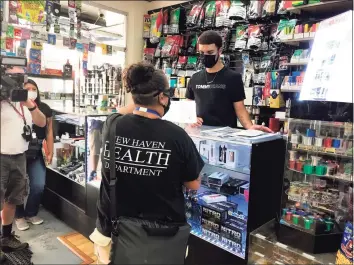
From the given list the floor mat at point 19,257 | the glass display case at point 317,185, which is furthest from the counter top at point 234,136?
the floor mat at point 19,257

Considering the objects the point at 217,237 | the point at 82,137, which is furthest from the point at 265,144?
the point at 82,137

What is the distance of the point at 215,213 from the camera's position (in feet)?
6.89

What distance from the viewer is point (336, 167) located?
1747mm

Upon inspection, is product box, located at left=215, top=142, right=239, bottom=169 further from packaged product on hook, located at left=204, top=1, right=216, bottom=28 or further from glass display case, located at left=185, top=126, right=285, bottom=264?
packaged product on hook, located at left=204, top=1, right=216, bottom=28

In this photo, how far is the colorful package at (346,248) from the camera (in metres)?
1.54

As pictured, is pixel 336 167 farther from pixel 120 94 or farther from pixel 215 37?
pixel 120 94

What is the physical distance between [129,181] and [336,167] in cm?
120

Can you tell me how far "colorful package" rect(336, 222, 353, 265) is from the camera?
154 centimetres

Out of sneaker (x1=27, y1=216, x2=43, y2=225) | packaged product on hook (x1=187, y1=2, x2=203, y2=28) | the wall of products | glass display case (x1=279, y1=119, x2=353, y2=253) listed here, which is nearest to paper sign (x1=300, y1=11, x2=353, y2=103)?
glass display case (x1=279, y1=119, x2=353, y2=253)

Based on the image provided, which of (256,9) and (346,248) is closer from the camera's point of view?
(346,248)

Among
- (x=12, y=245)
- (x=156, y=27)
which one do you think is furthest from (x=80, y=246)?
(x=156, y=27)

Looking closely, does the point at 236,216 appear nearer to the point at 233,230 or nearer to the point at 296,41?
the point at 233,230

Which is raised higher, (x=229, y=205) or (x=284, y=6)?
(x=284, y=6)

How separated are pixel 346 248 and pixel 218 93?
1442 millimetres
